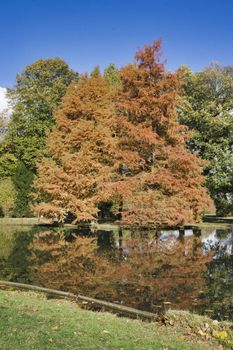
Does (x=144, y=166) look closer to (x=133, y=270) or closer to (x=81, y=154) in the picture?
(x=81, y=154)

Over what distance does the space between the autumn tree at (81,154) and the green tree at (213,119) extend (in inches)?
292

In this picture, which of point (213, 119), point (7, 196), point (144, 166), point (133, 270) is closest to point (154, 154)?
point (144, 166)

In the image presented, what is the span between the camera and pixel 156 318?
7.30 m

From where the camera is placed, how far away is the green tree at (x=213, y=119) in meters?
31.5

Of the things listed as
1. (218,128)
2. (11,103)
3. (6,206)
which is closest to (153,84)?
(218,128)

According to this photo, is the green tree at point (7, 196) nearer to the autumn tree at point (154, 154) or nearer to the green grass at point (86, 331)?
the autumn tree at point (154, 154)

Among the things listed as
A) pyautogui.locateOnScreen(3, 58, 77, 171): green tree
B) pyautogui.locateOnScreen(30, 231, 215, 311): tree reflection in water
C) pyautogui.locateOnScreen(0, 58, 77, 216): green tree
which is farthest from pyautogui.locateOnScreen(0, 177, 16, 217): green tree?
pyautogui.locateOnScreen(30, 231, 215, 311): tree reflection in water

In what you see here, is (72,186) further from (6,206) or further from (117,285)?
(117,285)

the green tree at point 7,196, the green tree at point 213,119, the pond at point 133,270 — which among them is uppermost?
the green tree at point 213,119

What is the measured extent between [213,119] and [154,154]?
10.2 meters

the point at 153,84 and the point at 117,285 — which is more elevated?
the point at 153,84

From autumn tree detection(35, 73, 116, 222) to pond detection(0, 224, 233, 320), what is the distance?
578 cm

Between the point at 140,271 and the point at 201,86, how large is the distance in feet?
77.1

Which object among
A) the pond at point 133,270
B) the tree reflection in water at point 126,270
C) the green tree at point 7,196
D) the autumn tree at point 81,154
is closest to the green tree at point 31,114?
the green tree at point 7,196
